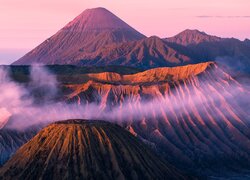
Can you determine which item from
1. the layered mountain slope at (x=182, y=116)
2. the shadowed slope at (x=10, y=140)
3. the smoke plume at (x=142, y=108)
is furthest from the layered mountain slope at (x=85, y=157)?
the smoke plume at (x=142, y=108)

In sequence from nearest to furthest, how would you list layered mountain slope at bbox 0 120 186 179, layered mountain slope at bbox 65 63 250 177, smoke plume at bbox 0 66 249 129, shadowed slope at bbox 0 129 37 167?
layered mountain slope at bbox 0 120 186 179
shadowed slope at bbox 0 129 37 167
layered mountain slope at bbox 65 63 250 177
smoke plume at bbox 0 66 249 129

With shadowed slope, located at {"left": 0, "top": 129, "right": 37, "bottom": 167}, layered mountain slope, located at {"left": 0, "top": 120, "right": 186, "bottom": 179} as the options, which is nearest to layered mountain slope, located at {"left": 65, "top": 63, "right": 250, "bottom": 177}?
shadowed slope, located at {"left": 0, "top": 129, "right": 37, "bottom": 167}

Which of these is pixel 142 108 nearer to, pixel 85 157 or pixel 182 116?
A: pixel 182 116

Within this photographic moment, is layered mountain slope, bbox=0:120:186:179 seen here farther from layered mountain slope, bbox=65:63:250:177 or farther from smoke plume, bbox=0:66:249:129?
smoke plume, bbox=0:66:249:129

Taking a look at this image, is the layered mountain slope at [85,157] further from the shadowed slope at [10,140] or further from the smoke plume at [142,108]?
the smoke plume at [142,108]

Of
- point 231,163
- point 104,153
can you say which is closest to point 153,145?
point 231,163

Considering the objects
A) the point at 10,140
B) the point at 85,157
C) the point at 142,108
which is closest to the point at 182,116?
the point at 142,108
